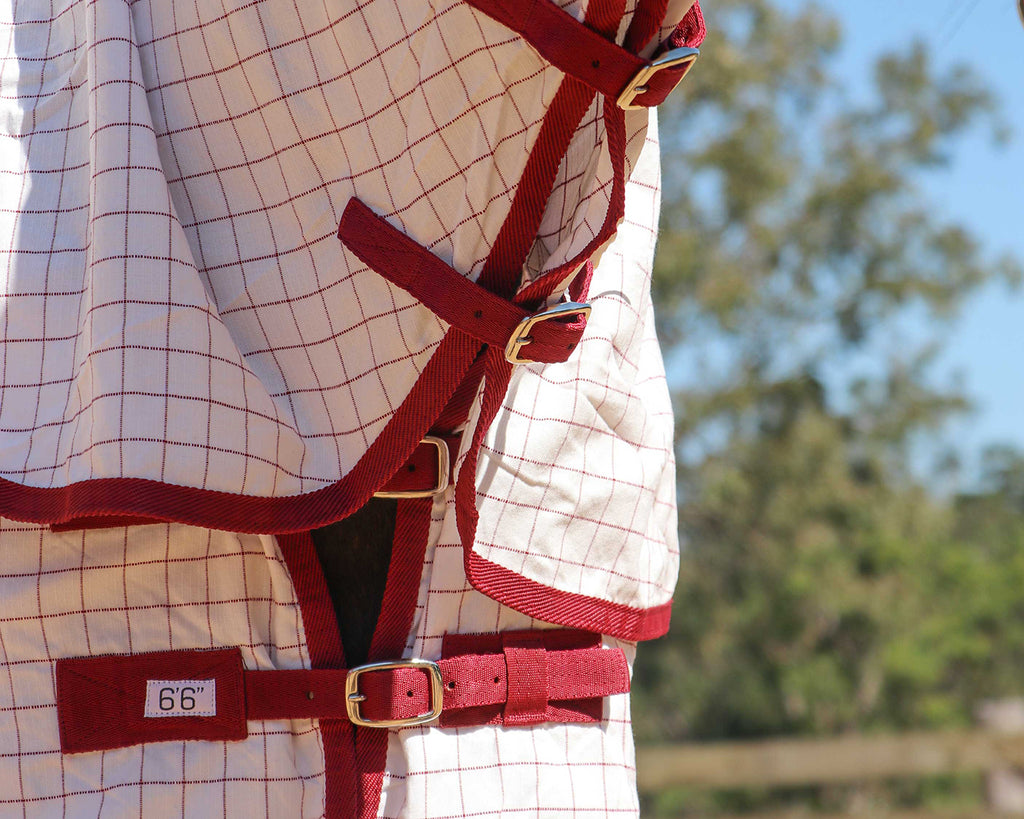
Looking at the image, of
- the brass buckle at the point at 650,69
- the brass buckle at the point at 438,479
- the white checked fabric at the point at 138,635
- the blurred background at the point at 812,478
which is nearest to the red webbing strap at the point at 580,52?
the brass buckle at the point at 650,69

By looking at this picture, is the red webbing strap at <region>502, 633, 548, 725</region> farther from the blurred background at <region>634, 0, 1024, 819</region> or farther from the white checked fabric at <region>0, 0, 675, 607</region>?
the blurred background at <region>634, 0, 1024, 819</region>

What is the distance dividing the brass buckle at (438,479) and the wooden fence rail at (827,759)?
476cm

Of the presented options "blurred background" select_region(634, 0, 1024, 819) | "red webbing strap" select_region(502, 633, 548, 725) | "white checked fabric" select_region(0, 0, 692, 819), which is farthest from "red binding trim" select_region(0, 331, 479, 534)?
"blurred background" select_region(634, 0, 1024, 819)

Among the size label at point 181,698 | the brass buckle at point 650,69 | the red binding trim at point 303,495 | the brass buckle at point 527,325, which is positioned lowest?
the size label at point 181,698

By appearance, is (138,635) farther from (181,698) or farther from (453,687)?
(453,687)

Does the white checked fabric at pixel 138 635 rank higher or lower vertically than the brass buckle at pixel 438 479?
lower

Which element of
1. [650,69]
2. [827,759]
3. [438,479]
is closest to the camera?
[650,69]

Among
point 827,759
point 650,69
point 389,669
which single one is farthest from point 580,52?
point 827,759

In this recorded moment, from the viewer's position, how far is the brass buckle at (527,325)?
2.09ft

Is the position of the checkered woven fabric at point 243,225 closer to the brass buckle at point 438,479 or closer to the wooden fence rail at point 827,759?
the brass buckle at point 438,479

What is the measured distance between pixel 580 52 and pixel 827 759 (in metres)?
5.24

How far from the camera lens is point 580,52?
611mm

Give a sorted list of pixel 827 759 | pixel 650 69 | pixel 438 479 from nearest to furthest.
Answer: pixel 650 69 < pixel 438 479 < pixel 827 759

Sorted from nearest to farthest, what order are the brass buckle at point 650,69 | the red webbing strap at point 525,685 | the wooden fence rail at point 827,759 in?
1. the brass buckle at point 650,69
2. the red webbing strap at point 525,685
3. the wooden fence rail at point 827,759
